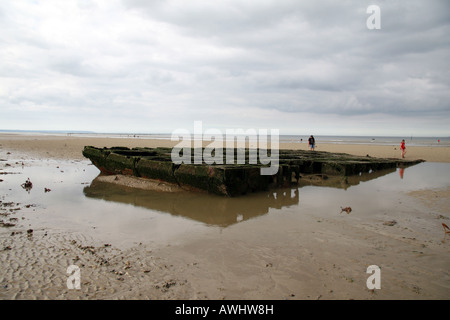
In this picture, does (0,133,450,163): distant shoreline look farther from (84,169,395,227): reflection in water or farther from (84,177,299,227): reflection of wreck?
(84,177,299,227): reflection of wreck

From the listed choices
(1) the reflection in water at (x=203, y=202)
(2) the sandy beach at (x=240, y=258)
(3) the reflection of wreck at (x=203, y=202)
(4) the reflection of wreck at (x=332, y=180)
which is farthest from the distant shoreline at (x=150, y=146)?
Result: (2) the sandy beach at (x=240, y=258)

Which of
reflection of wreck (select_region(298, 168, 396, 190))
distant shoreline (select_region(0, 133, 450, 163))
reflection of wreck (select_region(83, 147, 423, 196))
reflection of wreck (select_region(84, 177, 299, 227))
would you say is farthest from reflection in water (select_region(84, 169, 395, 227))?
distant shoreline (select_region(0, 133, 450, 163))

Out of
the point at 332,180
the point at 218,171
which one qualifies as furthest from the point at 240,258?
the point at 332,180

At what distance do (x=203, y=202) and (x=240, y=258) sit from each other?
300 cm

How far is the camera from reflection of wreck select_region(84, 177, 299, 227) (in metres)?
5.57

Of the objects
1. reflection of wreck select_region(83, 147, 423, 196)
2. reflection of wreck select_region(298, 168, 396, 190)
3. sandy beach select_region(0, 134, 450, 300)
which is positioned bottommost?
sandy beach select_region(0, 134, 450, 300)

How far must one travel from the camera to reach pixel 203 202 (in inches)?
258

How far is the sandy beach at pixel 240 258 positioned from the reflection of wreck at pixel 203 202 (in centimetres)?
29

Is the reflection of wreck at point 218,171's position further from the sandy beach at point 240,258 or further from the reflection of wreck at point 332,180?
the sandy beach at point 240,258

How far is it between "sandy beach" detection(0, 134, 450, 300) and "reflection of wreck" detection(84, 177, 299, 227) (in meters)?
0.29

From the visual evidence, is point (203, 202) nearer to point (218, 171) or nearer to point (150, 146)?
point (218, 171)

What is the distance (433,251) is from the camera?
3.94 meters
